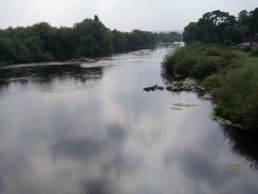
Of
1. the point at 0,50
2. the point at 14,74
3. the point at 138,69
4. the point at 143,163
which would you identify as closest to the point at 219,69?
the point at 138,69

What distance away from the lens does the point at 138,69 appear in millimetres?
44625

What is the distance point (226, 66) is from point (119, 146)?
56.9ft

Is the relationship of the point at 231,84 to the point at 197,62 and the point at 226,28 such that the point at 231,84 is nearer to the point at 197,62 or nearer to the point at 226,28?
the point at 197,62

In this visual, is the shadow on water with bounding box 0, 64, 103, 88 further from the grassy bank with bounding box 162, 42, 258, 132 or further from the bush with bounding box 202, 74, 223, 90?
the bush with bounding box 202, 74, 223, 90

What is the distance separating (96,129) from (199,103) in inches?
359

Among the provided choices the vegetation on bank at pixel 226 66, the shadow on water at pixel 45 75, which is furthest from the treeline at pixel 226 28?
the shadow on water at pixel 45 75

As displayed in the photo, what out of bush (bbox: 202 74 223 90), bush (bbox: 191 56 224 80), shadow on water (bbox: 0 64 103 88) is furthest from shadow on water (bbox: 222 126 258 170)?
shadow on water (bbox: 0 64 103 88)

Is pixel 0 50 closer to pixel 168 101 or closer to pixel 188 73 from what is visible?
pixel 188 73

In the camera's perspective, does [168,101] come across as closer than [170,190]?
No

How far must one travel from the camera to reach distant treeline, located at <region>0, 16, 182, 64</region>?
54.4 meters

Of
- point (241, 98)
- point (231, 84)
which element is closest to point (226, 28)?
point (231, 84)

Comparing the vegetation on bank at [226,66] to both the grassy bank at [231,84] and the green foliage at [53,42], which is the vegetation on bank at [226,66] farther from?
the green foliage at [53,42]

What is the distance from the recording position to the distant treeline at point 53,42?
54397mm

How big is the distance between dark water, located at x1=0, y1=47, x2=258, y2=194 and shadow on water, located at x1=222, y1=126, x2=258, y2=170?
0.04m
